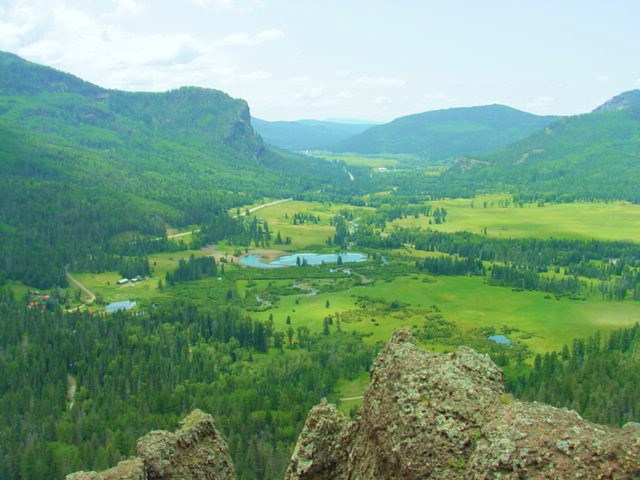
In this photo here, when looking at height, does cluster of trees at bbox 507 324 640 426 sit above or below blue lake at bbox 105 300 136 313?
above

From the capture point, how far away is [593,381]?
91875mm

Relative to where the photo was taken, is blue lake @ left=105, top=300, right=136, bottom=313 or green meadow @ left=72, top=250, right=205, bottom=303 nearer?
blue lake @ left=105, top=300, right=136, bottom=313

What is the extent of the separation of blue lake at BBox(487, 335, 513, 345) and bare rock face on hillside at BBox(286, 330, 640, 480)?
11297 cm

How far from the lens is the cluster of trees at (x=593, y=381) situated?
265 feet

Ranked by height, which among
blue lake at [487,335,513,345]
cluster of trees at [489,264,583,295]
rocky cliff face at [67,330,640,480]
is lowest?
blue lake at [487,335,513,345]

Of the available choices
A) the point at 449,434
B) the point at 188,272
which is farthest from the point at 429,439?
the point at 188,272

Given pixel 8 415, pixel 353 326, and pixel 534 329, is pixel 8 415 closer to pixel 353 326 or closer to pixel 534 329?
pixel 353 326

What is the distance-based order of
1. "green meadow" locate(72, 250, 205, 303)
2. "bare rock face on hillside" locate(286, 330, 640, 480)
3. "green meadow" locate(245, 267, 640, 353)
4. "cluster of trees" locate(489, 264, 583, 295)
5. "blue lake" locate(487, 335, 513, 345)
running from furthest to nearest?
"cluster of trees" locate(489, 264, 583, 295) < "green meadow" locate(72, 250, 205, 303) < "green meadow" locate(245, 267, 640, 353) < "blue lake" locate(487, 335, 513, 345) < "bare rock face on hillside" locate(286, 330, 640, 480)

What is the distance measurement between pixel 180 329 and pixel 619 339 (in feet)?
271

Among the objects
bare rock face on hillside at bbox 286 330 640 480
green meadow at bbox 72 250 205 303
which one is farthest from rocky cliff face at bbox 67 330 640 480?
green meadow at bbox 72 250 205 303

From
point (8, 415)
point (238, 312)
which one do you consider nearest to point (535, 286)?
point (238, 312)

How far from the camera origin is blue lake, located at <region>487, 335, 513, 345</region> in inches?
5108

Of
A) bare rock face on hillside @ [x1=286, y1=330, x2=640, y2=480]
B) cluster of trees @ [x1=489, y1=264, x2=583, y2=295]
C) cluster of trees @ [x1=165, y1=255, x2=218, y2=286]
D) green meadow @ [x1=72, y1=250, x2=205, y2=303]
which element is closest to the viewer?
bare rock face on hillside @ [x1=286, y1=330, x2=640, y2=480]

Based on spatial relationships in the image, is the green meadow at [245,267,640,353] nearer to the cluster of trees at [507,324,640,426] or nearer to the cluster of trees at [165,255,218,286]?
the cluster of trees at [507,324,640,426]
